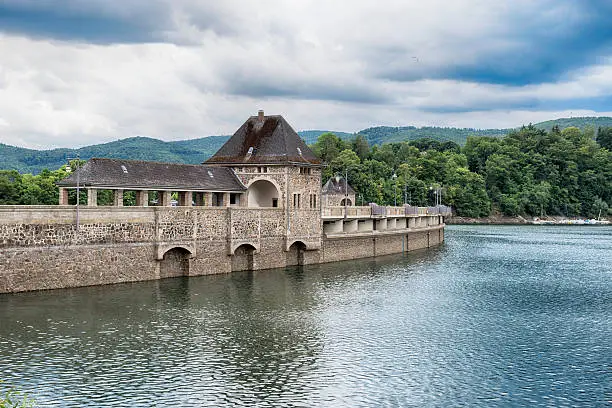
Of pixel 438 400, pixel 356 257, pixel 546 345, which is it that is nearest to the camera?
pixel 438 400

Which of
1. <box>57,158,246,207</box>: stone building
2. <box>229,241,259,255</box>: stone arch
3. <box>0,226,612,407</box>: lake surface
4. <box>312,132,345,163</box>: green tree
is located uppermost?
<box>312,132,345,163</box>: green tree

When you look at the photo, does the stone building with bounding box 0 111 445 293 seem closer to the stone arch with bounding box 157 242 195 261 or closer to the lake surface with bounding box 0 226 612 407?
the stone arch with bounding box 157 242 195 261

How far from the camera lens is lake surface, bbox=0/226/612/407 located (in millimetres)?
24375

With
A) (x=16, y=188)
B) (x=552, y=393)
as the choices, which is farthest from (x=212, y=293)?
(x=16, y=188)

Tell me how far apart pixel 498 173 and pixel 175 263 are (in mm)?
140178

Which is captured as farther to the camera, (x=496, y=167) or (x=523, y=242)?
(x=496, y=167)

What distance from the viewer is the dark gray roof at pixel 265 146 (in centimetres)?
5828

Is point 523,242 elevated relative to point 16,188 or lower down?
lower down

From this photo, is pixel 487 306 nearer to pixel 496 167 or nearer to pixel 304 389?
pixel 304 389

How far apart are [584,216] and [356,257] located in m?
133

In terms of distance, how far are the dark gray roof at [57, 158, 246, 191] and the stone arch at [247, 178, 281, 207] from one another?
192 cm

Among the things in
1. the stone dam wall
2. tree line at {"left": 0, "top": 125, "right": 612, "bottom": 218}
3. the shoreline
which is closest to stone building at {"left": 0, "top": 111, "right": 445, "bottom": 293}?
the stone dam wall

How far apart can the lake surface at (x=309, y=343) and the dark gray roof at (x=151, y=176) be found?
24.1ft

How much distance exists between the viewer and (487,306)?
139 ft
